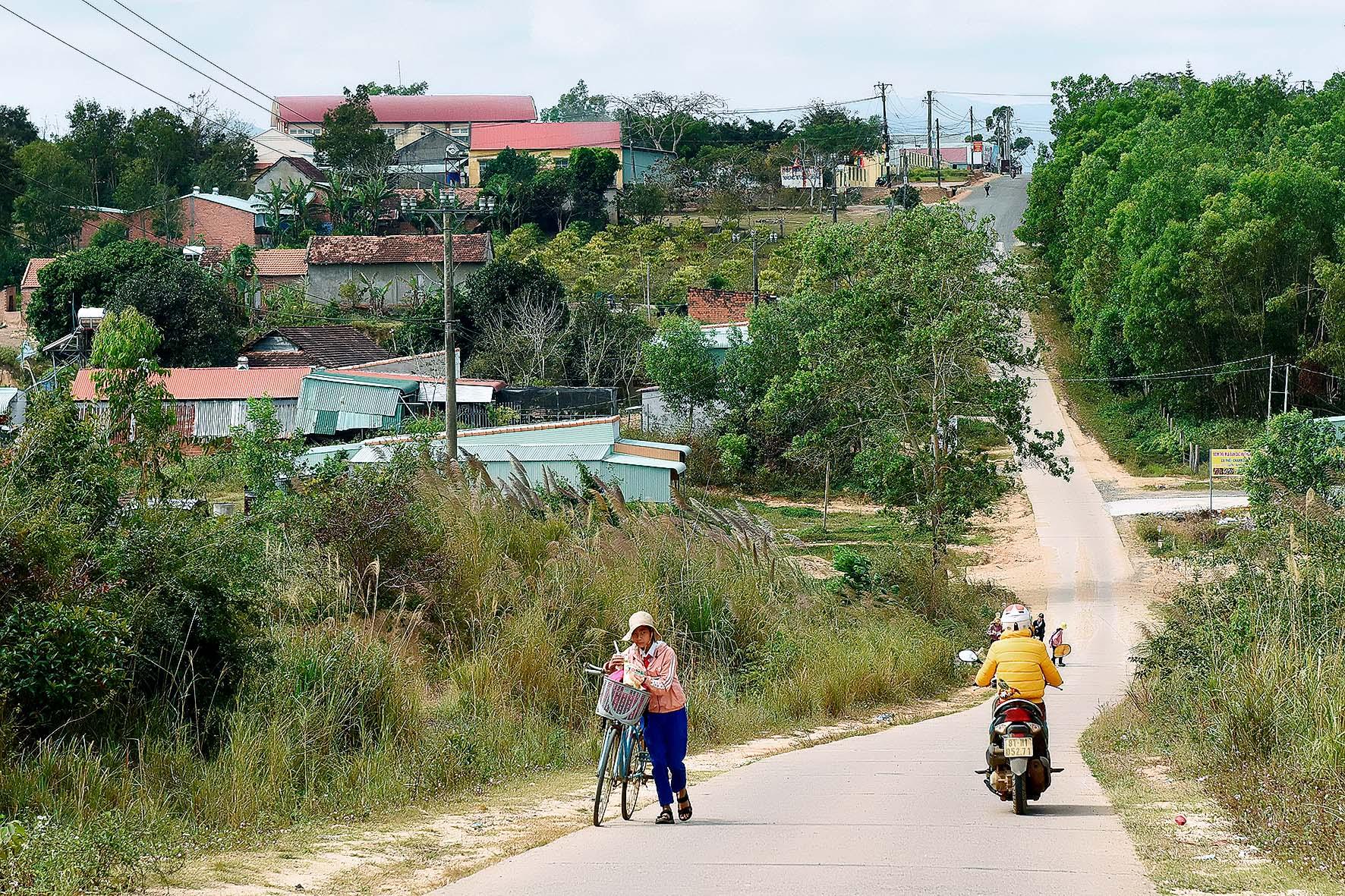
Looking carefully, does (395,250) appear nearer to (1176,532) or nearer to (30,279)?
(30,279)

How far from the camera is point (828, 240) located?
41250mm

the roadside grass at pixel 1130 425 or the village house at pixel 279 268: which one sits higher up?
the village house at pixel 279 268

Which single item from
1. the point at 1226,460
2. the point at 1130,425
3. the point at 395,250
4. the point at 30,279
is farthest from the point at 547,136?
the point at 1226,460

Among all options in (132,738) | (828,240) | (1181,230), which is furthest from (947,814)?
(1181,230)

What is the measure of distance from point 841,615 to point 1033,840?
15.9 m

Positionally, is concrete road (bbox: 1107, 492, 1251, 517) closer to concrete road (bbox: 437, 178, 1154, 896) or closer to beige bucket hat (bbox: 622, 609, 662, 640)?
concrete road (bbox: 437, 178, 1154, 896)

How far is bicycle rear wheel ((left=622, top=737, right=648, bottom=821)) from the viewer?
33.3 ft

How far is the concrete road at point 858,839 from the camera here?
7680mm

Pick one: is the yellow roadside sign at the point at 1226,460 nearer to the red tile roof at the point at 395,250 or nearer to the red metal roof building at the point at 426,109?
the red tile roof at the point at 395,250

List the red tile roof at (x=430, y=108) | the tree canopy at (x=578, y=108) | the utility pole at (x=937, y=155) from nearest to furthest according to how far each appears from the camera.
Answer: the utility pole at (x=937, y=155)
the red tile roof at (x=430, y=108)
the tree canopy at (x=578, y=108)

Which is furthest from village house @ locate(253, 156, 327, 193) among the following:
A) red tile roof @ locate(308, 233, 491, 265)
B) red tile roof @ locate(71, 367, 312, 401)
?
red tile roof @ locate(71, 367, 312, 401)

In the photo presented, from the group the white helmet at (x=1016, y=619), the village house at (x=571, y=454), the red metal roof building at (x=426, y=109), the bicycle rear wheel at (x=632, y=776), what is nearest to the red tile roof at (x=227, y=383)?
the village house at (x=571, y=454)

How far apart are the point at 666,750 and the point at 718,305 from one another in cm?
5686

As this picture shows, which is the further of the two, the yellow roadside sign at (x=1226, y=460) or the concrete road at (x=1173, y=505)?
the concrete road at (x=1173, y=505)
